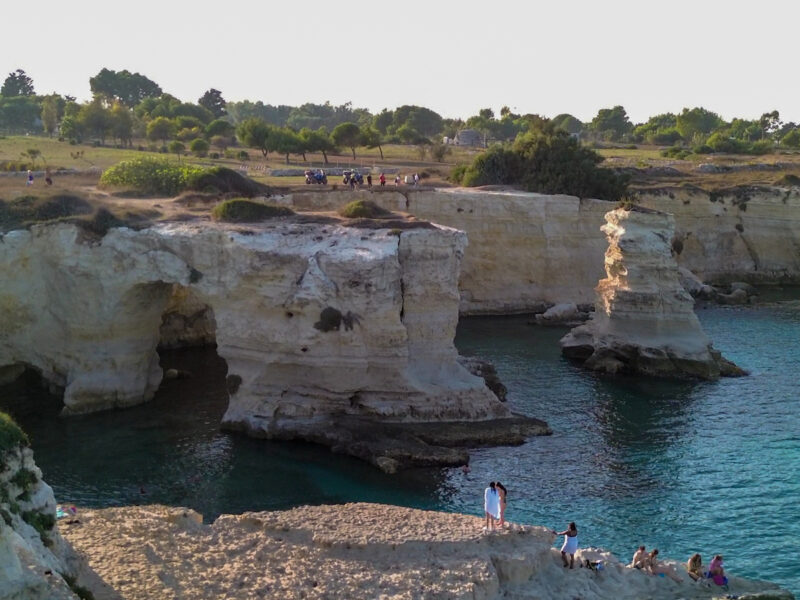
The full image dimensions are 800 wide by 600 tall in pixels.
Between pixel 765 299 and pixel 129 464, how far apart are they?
4305 centimetres

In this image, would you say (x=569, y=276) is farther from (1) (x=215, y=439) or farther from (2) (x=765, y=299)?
(1) (x=215, y=439)

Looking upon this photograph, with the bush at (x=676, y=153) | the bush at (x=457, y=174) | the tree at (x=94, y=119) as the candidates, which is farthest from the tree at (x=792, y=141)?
the tree at (x=94, y=119)

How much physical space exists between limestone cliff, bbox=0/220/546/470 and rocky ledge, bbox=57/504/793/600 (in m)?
7.72

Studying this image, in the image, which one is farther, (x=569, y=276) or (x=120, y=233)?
(x=569, y=276)

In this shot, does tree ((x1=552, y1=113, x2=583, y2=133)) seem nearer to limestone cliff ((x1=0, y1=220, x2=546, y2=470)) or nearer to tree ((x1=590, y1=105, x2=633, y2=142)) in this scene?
tree ((x1=590, y1=105, x2=633, y2=142))

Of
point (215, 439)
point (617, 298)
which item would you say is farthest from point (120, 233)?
point (617, 298)

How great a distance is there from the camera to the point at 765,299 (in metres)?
57.8

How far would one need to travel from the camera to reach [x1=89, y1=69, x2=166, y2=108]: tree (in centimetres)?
11906

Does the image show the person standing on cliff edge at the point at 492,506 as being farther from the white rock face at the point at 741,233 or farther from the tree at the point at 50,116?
the tree at the point at 50,116

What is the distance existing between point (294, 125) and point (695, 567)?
141 m

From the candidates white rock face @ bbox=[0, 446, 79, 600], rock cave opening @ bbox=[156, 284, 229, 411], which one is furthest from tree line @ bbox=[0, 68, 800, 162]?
white rock face @ bbox=[0, 446, 79, 600]

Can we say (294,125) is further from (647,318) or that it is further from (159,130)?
(647,318)

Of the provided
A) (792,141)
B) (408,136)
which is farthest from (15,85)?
(792,141)

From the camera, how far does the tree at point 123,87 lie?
11906 centimetres
